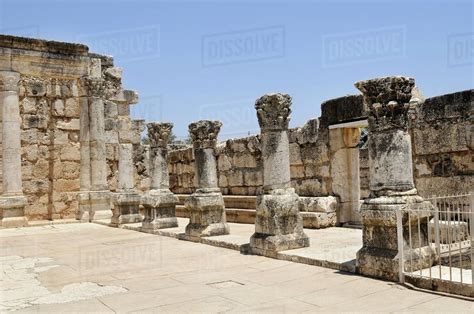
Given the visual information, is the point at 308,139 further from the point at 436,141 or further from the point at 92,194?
the point at 92,194

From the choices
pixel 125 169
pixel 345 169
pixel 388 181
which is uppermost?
pixel 125 169

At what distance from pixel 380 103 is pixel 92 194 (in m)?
10.5

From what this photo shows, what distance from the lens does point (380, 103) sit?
5.94m

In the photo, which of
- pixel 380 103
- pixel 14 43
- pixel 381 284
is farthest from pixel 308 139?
pixel 14 43

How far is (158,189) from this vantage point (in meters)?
11.7

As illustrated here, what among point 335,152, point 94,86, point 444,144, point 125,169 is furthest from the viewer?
point 94,86

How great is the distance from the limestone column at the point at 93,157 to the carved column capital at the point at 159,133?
3.43 metres

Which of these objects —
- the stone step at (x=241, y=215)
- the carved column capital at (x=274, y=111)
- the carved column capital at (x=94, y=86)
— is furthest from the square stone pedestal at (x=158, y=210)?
the carved column capital at (x=94, y=86)

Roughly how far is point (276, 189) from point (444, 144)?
297 centimetres

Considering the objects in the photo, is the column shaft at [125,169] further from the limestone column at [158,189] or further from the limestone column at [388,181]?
the limestone column at [388,181]

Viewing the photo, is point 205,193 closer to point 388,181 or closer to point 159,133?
point 159,133

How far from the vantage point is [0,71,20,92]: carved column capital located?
43.3ft

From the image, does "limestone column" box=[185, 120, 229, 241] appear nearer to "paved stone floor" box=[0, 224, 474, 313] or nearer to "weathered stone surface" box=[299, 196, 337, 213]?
"paved stone floor" box=[0, 224, 474, 313]
